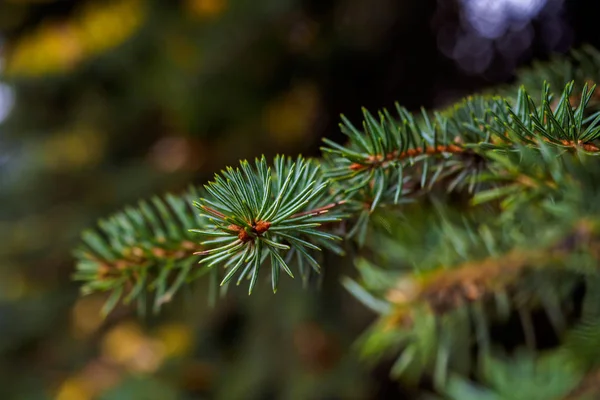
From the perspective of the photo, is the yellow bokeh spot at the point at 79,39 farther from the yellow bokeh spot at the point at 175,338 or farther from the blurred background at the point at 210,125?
the yellow bokeh spot at the point at 175,338

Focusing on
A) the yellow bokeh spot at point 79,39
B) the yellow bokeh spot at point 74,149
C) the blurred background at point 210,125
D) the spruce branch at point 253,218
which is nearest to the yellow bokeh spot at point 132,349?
the blurred background at point 210,125

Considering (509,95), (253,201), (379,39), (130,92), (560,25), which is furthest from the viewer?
(130,92)

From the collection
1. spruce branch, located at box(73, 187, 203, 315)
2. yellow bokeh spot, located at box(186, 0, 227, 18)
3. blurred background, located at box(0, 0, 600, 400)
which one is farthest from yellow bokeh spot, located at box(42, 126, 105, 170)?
spruce branch, located at box(73, 187, 203, 315)

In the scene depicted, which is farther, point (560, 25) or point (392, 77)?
point (392, 77)

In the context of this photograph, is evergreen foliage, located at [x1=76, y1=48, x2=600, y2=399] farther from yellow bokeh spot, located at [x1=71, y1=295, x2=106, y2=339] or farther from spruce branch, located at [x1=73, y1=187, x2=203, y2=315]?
yellow bokeh spot, located at [x1=71, y1=295, x2=106, y2=339]

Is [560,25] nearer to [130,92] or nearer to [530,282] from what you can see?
[530,282]

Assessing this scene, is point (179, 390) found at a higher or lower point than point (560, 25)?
lower

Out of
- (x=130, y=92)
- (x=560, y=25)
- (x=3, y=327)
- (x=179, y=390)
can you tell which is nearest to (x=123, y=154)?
(x=130, y=92)
